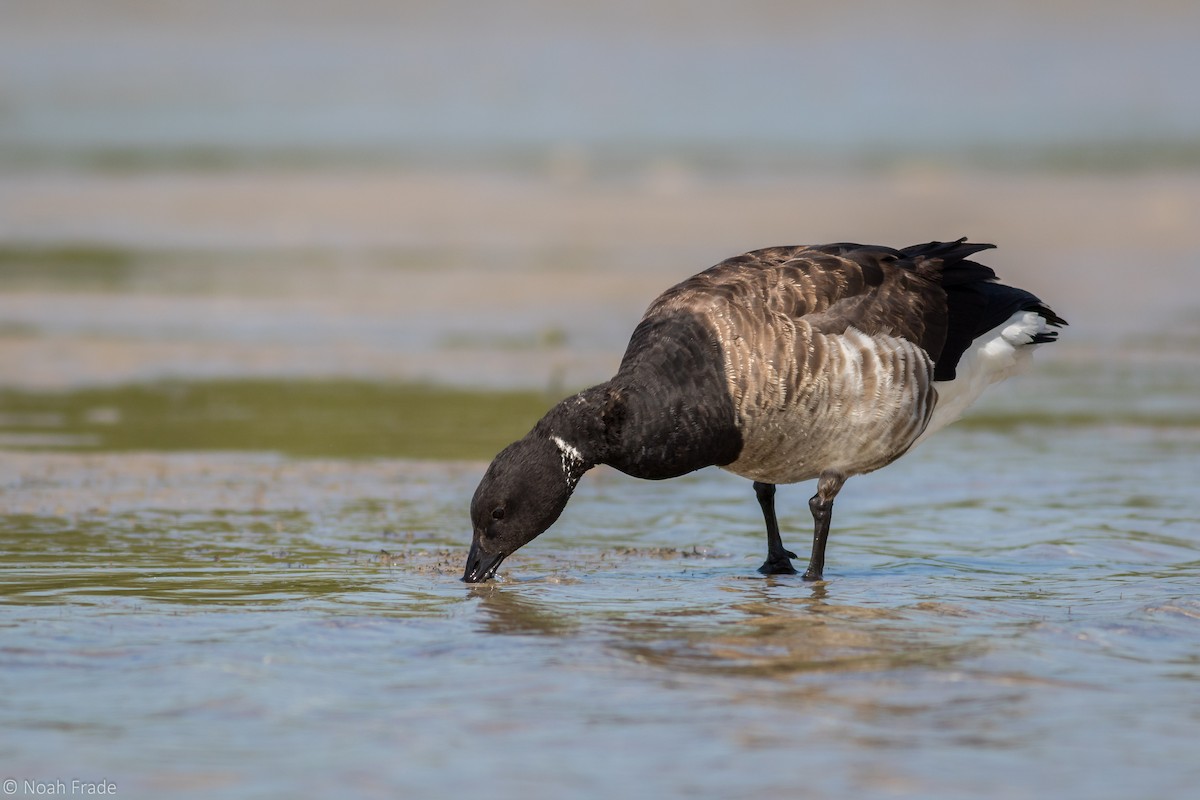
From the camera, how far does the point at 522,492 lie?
27.4 ft

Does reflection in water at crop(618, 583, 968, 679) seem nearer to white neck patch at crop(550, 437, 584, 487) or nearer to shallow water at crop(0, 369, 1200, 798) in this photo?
shallow water at crop(0, 369, 1200, 798)

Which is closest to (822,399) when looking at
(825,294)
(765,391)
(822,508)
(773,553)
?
(765,391)

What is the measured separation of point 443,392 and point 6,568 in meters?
6.71

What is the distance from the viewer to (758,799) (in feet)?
18.1

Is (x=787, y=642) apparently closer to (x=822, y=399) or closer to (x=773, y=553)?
(x=822, y=399)

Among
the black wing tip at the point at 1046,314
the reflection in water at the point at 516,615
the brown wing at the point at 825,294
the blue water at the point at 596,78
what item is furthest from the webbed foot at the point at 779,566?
the blue water at the point at 596,78

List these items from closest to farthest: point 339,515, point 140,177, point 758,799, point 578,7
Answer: point 758,799, point 339,515, point 140,177, point 578,7

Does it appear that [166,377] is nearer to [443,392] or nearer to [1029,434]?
[443,392]

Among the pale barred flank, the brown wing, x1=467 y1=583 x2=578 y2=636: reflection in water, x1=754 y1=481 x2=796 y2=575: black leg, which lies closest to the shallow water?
x1=467 y1=583 x2=578 y2=636: reflection in water

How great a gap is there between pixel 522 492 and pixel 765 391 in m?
1.33

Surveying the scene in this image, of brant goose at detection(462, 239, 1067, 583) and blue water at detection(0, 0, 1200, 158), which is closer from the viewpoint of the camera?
brant goose at detection(462, 239, 1067, 583)

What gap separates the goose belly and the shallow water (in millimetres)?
676

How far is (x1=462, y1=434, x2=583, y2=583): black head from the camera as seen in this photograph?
8.34 meters

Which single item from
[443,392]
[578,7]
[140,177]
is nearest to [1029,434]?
[443,392]
